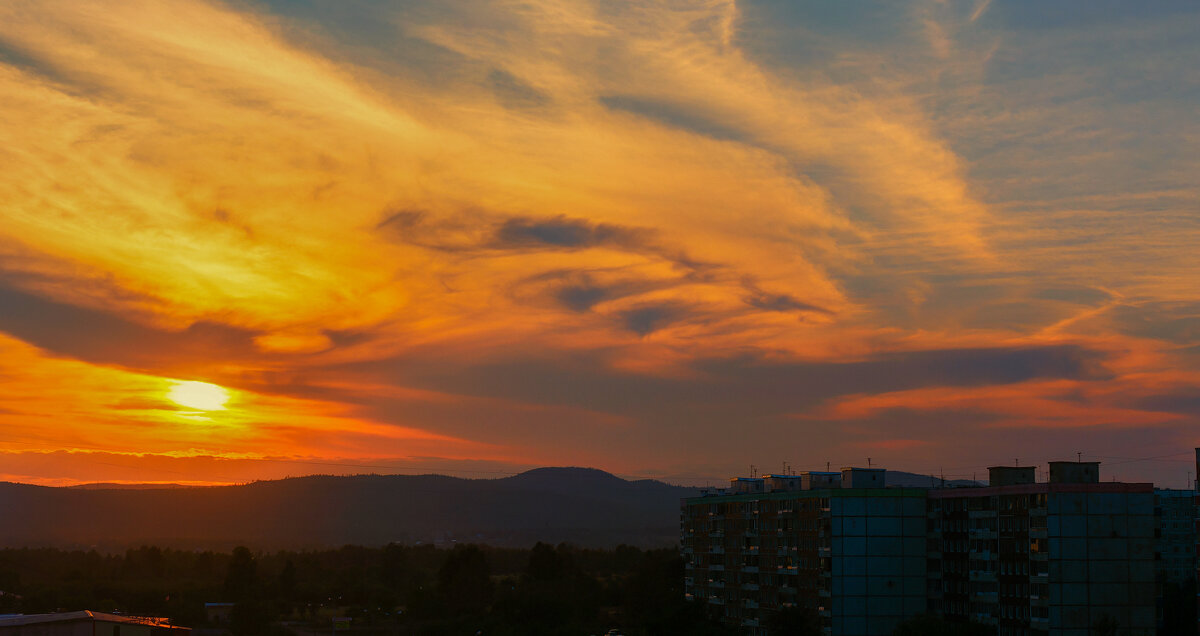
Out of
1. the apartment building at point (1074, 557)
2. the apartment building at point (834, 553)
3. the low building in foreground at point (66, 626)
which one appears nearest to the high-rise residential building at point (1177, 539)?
the apartment building at point (1074, 557)

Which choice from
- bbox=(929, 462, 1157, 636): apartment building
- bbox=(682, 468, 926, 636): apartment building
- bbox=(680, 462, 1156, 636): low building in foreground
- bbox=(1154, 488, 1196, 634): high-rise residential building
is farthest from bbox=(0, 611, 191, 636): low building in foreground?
bbox=(1154, 488, 1196, 634): high-rise residential building

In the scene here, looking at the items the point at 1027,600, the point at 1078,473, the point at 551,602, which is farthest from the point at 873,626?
the point at 551,602

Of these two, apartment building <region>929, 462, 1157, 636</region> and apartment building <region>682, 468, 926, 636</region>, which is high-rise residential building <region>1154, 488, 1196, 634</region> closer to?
apartment building <region>929, 462, 1157, 636</region>

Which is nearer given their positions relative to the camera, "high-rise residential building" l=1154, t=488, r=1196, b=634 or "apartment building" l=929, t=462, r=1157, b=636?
"apartment building" l=929, t=462, r=1157, b=636

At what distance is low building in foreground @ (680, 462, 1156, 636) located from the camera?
118250 millimetres

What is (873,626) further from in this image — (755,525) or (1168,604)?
(1168,604)

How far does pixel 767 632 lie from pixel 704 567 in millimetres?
25065

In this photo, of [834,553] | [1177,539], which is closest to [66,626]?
[834,553]

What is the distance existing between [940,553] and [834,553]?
11.6 m

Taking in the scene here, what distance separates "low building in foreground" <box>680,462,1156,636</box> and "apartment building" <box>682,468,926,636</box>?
0.49 ft

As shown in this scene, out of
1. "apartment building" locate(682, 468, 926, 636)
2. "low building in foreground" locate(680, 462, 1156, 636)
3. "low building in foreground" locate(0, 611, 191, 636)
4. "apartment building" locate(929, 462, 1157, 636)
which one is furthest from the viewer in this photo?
"apartment building" locate(682, 468, 926, 636)

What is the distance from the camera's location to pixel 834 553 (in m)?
134

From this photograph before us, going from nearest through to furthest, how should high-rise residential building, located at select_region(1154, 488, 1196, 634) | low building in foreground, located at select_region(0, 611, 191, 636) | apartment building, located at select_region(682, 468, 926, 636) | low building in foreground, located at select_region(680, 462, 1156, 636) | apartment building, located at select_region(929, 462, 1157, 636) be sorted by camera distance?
low building in foreground, located at select_region(0, 611, 191, 636), apartment building, located at select_region(929, 462, 1157, 636), low building in foreground, located at select_region(680, 462, 1156, 636), apartment building, located at select_region(682, 468, 926, 636), high-rise residential building, located at select_region(1154, 488, 1196, 634)

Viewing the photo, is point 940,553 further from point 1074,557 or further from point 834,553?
point 1074,557
